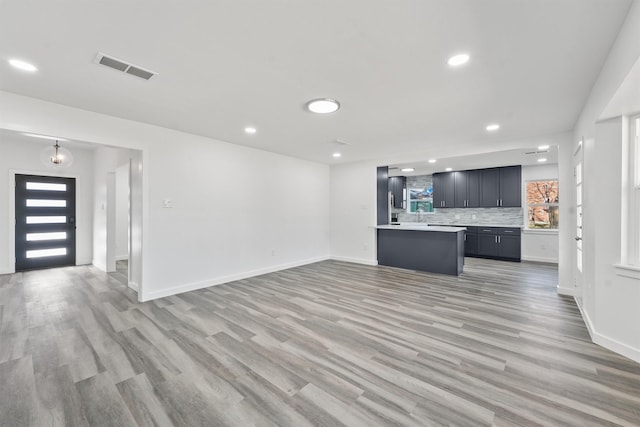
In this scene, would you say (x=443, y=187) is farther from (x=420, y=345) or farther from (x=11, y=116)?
(x=11, y=116)

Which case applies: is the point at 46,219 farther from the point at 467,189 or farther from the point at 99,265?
the point at 467,189

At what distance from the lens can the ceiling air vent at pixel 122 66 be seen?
7.11 ft

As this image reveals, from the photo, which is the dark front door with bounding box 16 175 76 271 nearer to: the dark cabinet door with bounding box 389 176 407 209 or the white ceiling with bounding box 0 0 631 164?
the white ceiling with bounding box 0 0 631 164

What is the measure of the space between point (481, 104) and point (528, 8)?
5.18 ft

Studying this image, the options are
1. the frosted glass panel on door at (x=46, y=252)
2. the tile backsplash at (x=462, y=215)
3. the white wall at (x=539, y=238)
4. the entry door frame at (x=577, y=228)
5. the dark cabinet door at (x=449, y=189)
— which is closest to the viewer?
the entry door frame at (x=577, y=228)

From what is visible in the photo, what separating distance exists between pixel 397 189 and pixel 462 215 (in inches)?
80.8

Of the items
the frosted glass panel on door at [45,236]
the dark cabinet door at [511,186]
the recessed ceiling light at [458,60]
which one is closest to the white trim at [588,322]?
the recessed ceiling light at [458,60]

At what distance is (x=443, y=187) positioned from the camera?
7.96 m

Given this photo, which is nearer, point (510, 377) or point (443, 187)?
point (510, 377)

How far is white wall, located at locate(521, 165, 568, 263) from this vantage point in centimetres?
652

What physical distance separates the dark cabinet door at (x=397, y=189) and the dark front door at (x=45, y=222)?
845 cm

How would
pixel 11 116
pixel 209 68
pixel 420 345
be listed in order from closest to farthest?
1. pixel 209 68
2. pixel 420 345
3. pixel 11 116

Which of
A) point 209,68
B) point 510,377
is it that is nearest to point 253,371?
point 510,377

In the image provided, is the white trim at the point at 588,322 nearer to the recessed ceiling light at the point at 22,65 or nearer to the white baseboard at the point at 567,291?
the white baseboard at the point at 567,291
